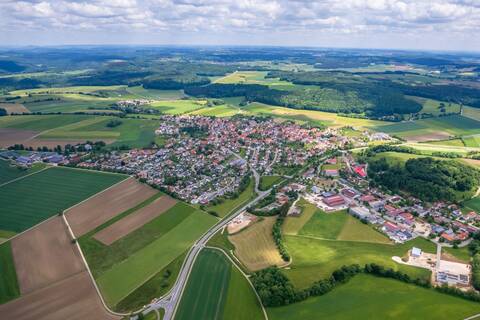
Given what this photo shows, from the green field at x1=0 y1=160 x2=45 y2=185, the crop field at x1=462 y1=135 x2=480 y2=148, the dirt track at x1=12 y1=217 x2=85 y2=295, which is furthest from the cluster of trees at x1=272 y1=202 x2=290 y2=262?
the crop field at x1=462 y1=135 x2=480 y2=148

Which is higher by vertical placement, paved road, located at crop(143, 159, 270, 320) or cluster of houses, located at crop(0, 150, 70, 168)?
cluster of houses, located at crop(0, 150, 70, 168)

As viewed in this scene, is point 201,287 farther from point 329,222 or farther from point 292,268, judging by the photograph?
point 329,222

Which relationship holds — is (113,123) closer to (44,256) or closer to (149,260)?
(44,256)

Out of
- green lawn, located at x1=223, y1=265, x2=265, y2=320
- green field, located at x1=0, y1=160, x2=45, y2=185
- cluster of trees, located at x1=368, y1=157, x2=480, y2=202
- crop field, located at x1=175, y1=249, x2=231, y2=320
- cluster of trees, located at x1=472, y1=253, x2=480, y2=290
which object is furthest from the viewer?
green field, located at x1=0, y1=160, x2=45, y2=185

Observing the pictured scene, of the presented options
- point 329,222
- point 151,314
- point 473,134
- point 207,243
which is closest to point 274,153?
point 329,222

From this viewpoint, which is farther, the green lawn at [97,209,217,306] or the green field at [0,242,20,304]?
the green lawn at [97,209,217,306]

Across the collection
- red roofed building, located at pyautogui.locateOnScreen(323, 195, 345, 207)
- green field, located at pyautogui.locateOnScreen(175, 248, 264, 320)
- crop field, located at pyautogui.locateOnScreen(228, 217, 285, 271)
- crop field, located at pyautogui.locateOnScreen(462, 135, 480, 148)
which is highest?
crop field, located at pyautogui.locateOnScreen(462, 135, 480, 148)

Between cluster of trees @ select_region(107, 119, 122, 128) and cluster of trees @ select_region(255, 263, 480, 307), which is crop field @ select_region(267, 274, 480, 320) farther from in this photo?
cluster of trees @ select_region(107, 119, 122, 128)
